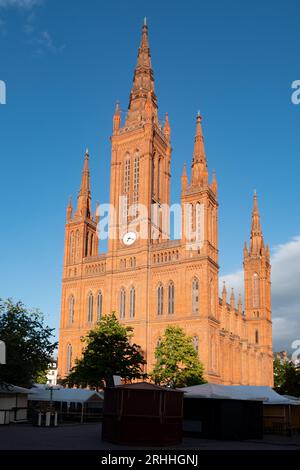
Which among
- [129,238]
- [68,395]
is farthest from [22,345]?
[129,238]

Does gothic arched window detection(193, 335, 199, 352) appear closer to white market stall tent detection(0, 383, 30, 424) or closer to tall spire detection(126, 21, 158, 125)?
white market stall tent detection(0, 383, 30, 424)

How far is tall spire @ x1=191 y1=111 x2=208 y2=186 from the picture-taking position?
66613 mm

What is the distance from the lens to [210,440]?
81.5 ft

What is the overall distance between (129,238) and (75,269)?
8805mm

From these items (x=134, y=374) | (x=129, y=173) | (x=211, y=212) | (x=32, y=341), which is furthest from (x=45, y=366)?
(x=129, y=173)

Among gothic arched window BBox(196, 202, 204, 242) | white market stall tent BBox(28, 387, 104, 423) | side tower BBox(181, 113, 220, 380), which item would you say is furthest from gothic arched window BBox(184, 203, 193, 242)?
white market stall tent BBox(28, 387, 104, 423)

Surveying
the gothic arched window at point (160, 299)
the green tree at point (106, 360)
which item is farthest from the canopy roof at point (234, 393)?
the gothic arched window at point (160, 299)

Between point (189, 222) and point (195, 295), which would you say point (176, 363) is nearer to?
point (195, 295)

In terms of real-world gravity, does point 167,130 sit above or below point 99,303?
above

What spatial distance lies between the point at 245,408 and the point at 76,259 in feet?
160

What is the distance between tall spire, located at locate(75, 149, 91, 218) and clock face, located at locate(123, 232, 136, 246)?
7983mm

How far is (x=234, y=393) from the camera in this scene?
29.9m

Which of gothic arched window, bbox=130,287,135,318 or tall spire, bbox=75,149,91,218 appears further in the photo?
tall spire, bbox=75,149,91,218

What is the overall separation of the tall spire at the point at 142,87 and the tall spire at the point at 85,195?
870 centimetres
